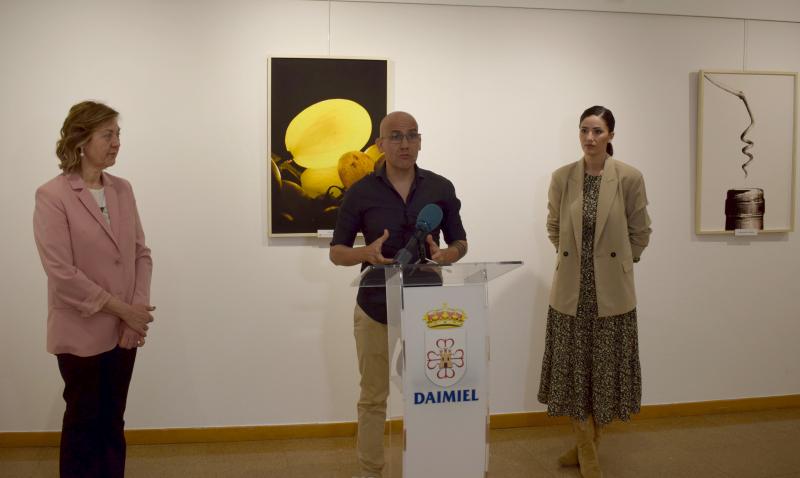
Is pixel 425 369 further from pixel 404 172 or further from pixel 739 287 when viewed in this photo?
pixel 739 287

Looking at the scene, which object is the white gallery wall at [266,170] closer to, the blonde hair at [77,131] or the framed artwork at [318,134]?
the framed artwork at [318,134]

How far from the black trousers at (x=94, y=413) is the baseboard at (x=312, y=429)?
3.70 ft

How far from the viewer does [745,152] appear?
4598 mm

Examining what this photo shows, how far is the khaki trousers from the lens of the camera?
10.1ft

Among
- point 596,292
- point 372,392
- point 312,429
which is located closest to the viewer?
point 372,392

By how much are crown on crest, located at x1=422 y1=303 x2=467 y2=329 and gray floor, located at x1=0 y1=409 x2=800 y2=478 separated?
5.33 feet

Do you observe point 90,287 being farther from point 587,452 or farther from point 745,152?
point 745,152

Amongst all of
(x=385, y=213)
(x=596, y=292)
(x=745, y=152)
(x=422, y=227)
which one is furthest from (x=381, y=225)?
(x=745, y=152)

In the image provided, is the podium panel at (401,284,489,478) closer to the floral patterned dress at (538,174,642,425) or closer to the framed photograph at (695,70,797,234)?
the floral patterned dress at (538,174,642,425)

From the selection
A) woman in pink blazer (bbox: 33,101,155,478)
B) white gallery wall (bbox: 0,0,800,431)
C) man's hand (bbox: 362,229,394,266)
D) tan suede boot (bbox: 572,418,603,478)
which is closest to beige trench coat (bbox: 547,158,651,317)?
tan suede boot (bbox: 572,418,603,478)

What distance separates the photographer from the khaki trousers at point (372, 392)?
3.07 meters

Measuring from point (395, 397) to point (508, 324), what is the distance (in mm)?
2141

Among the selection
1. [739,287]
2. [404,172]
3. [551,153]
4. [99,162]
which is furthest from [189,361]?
[739,287]

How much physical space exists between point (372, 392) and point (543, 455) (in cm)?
143
